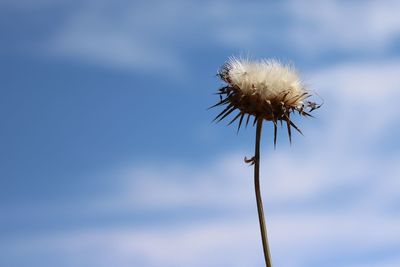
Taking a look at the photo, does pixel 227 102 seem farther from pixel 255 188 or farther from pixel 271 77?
pixel 255 188

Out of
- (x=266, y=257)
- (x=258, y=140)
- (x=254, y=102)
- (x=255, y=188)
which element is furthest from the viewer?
(x=254, y=102)

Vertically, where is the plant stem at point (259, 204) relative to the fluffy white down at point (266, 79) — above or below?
below

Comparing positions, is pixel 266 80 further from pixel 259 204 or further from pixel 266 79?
pixel 259 204

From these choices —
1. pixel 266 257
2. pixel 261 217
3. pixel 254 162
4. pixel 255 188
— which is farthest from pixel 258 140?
pixel 266 257

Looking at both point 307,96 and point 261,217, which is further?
point 307,96

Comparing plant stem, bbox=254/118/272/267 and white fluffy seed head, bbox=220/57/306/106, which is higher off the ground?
white fluffy seed head, bbox=220/57/306/106

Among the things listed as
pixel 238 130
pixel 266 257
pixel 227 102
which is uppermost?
pixel 227 102

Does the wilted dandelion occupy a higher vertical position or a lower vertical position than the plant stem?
higher
